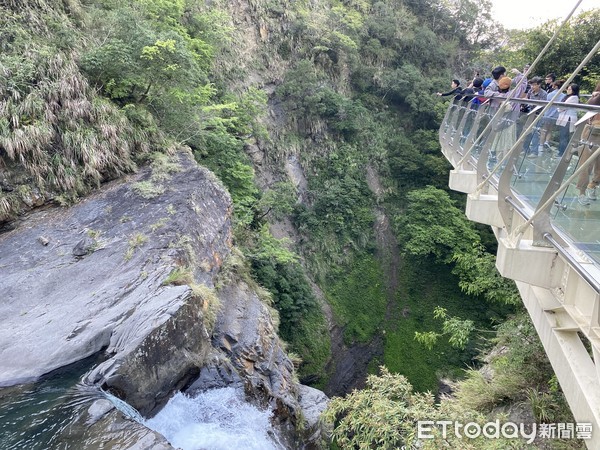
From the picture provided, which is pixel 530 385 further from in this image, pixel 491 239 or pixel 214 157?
pixel 491 239

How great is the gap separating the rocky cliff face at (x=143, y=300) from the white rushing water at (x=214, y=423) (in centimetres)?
19

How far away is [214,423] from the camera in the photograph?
557cm

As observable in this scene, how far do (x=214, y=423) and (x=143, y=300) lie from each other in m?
2.05

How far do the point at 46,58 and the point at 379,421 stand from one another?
8.94 metres

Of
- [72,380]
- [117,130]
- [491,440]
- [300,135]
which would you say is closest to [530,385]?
[491,440]

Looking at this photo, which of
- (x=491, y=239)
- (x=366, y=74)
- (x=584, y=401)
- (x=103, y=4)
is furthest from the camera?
(x=366, y=74)

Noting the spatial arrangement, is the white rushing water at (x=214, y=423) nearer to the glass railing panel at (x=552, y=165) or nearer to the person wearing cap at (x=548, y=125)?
the glass railing panel at (x=552, y=165)

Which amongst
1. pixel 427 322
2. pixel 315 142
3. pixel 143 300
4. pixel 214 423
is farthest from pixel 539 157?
pixel 315 142

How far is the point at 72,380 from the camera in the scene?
4.73 m

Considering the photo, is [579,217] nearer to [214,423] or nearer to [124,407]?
[214,423]

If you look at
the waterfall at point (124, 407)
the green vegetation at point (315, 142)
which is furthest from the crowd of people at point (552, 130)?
the waterfall at point (124, 407)

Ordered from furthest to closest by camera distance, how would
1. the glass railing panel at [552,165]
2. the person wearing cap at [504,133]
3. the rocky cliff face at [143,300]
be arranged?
1. the person wearing cap at [504,133]
2. the rocky cliff face at [143,300]
3. the glass railing panel at [552,165]

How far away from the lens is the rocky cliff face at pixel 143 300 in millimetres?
4895

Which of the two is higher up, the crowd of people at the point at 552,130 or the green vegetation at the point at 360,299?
the crowd of people at the point at 552,130
